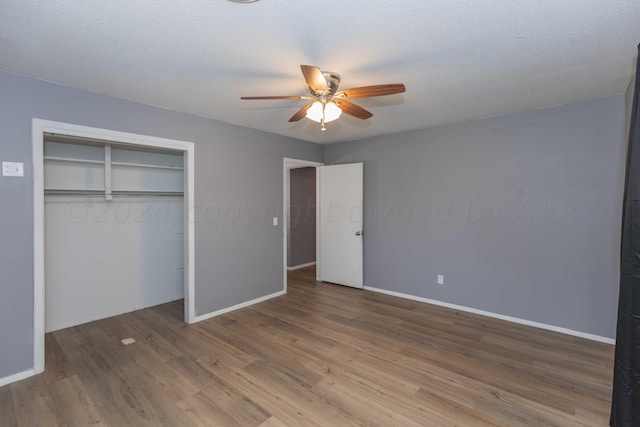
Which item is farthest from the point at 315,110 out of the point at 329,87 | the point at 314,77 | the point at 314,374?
the point at 314,374

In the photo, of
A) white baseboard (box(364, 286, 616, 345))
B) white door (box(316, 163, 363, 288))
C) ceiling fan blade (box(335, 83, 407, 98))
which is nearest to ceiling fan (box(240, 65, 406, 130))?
ceiling fan blade (box(335, 83, 407, 98))

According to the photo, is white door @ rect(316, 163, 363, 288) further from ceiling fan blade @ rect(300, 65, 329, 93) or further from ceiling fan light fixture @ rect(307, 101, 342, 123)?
ceiling fan blade @ rect(300, 65, 329, 93)

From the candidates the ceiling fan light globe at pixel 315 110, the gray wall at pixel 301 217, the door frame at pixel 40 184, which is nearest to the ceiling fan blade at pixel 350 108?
the ceiling fan light globe at pixel 315 110

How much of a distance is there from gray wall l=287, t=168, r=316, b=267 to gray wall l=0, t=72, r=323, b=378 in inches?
51.1

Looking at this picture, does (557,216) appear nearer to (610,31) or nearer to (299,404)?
(610,31)

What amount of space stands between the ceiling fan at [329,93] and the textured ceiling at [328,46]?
0.55 feet

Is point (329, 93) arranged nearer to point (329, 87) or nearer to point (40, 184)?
point (329, 87)

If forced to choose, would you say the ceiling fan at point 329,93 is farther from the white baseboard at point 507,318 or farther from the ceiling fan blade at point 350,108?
the white baseboard at point 507,318

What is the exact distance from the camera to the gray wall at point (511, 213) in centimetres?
301

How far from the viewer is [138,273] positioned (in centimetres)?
395

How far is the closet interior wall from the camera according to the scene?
129 inches

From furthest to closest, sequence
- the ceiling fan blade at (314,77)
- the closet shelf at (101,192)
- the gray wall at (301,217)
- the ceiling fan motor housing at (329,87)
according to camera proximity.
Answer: the gray wall at (301,217) < the closet shelf at (101,192) < the ceiling fan motor housing at (329,87) < the ceiling fan blade at (314,77)

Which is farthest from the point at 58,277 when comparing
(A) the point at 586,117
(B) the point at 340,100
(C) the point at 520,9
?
(A) the point at 586,117

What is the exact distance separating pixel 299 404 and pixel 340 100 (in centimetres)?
229
